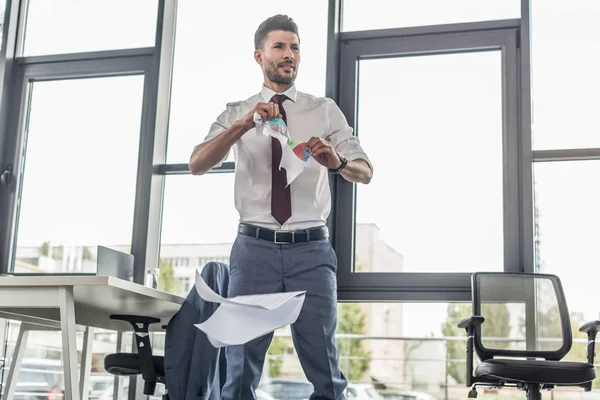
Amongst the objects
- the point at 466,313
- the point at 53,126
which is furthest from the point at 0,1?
the point at 466,313

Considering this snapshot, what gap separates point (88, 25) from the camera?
4.49 meters

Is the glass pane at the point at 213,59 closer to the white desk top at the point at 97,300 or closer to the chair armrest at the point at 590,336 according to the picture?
the white desk top at the point at 97,300

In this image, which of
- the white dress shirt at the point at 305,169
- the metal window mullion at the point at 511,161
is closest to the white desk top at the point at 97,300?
the white dress shirt at the point at 305,169

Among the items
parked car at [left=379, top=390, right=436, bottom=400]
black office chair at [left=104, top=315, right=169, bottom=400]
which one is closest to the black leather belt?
black office chair at [left=104, top=315, right=169, bottom=400]

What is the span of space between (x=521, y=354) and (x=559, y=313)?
27 centimetres

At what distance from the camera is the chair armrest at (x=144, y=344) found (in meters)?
2.94

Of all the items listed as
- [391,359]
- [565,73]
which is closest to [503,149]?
[565,73]

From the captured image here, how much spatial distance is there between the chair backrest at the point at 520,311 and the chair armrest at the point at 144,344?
1413mm

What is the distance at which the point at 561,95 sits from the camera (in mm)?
3758

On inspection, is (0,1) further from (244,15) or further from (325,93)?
(325,93)

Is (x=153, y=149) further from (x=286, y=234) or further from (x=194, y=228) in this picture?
(x=286, y=234)

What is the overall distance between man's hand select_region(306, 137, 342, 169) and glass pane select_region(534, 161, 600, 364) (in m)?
1.51

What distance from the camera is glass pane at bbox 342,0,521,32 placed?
153 inches

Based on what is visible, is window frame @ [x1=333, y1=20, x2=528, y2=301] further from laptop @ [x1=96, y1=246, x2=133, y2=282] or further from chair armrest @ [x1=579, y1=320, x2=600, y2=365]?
laptop @ [x1=96, y1=246, x2=133, y2=282]
